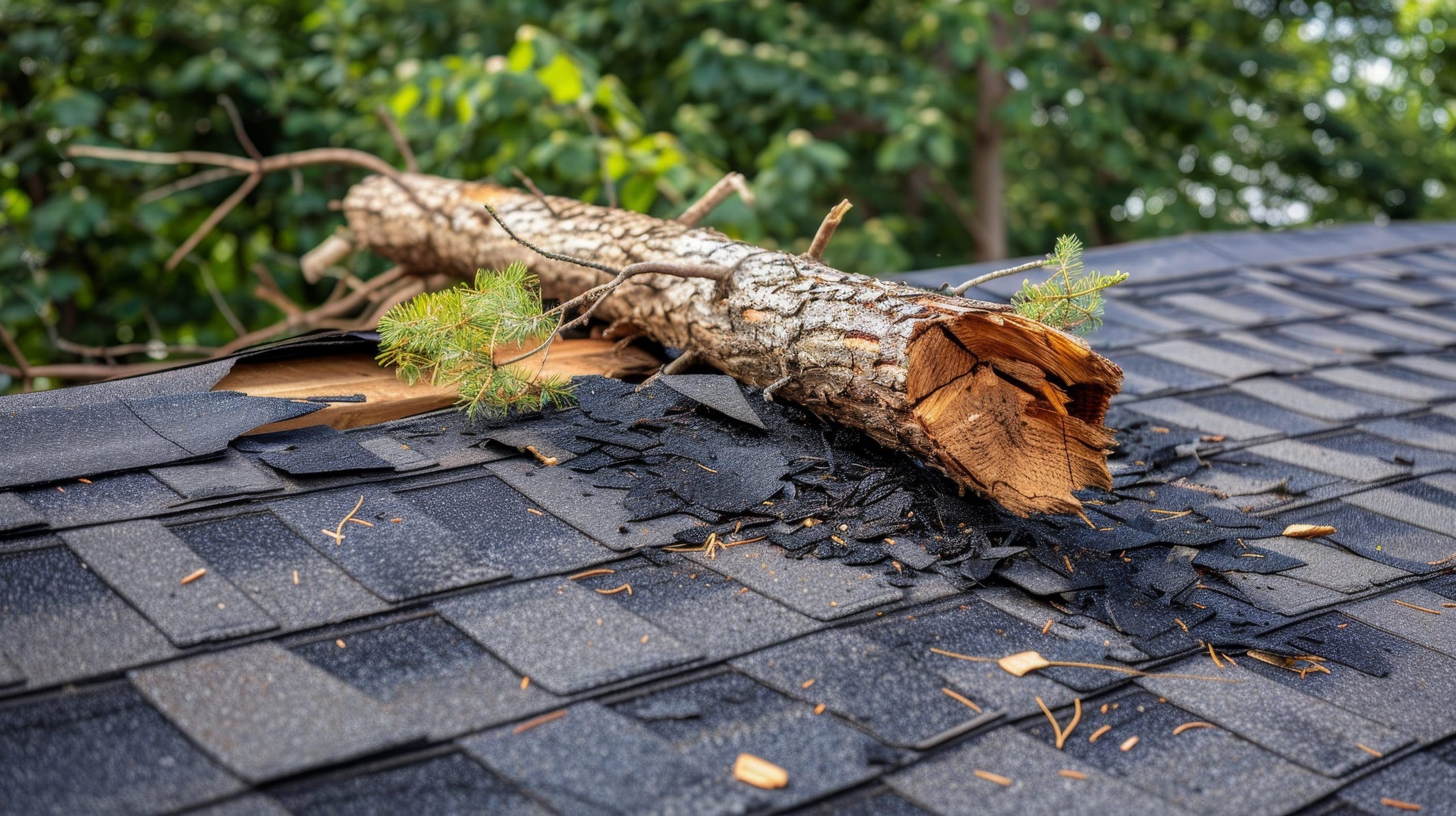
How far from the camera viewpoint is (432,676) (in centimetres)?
121

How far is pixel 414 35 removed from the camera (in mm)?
6578

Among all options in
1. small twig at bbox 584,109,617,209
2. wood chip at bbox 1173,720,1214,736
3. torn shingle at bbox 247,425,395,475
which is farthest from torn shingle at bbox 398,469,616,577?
small twig at bbox 584,109,617,209

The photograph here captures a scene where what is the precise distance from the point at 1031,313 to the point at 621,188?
311cm

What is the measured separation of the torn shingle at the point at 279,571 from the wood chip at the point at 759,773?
1.71 ft

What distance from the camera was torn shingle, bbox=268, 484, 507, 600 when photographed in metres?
1.40

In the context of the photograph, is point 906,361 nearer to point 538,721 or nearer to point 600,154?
point 538,721

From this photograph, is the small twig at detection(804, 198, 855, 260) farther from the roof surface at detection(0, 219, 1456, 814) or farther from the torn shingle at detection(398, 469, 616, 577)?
the torn shingle at detection(398, 469, 616, 577)

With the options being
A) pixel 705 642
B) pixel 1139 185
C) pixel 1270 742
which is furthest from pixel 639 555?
pixel 1139 185

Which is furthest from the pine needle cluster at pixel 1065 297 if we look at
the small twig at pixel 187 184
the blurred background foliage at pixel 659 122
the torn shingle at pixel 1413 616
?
the small twig at pixel 187 184

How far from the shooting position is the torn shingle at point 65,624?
1150mm

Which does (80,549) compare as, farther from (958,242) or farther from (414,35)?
(958,242)

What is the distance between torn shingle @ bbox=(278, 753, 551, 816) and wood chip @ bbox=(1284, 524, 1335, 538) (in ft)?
4.94

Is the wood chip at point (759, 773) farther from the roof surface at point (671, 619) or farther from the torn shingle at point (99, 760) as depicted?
the torn shingle at point (99, 760)

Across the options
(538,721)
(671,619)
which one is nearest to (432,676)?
(538,721)
